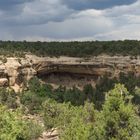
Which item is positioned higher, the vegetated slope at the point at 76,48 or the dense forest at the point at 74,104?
the vegetated slope at the point at 76,48

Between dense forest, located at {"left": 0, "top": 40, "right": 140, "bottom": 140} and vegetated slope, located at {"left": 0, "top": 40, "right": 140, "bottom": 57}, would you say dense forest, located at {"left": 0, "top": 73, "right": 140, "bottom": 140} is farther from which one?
vegetated slope, located at {"left": 0, "top": 40, "right": 140, "bottom": 57}

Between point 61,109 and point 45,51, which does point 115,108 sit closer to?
point 61,109

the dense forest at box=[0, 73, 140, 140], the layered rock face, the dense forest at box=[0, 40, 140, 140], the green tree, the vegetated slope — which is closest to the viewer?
the green tree

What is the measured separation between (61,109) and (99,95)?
82.0 ft

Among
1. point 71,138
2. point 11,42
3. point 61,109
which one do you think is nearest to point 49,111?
point 61,109

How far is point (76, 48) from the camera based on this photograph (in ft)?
429

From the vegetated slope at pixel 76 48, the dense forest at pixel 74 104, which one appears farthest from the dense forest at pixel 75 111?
the vegetated slope at pixel 76 48

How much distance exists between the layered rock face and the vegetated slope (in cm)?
222

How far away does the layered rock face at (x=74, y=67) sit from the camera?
393ft

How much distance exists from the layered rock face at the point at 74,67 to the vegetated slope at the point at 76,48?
2225 mm

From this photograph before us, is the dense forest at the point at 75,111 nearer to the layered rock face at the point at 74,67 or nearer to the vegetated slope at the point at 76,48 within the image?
the layered rock face at the point at 74,67

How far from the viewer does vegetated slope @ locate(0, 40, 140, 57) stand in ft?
418

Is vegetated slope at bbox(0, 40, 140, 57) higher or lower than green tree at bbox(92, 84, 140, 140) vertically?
higher

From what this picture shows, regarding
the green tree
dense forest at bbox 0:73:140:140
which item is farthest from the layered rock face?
the green tree
